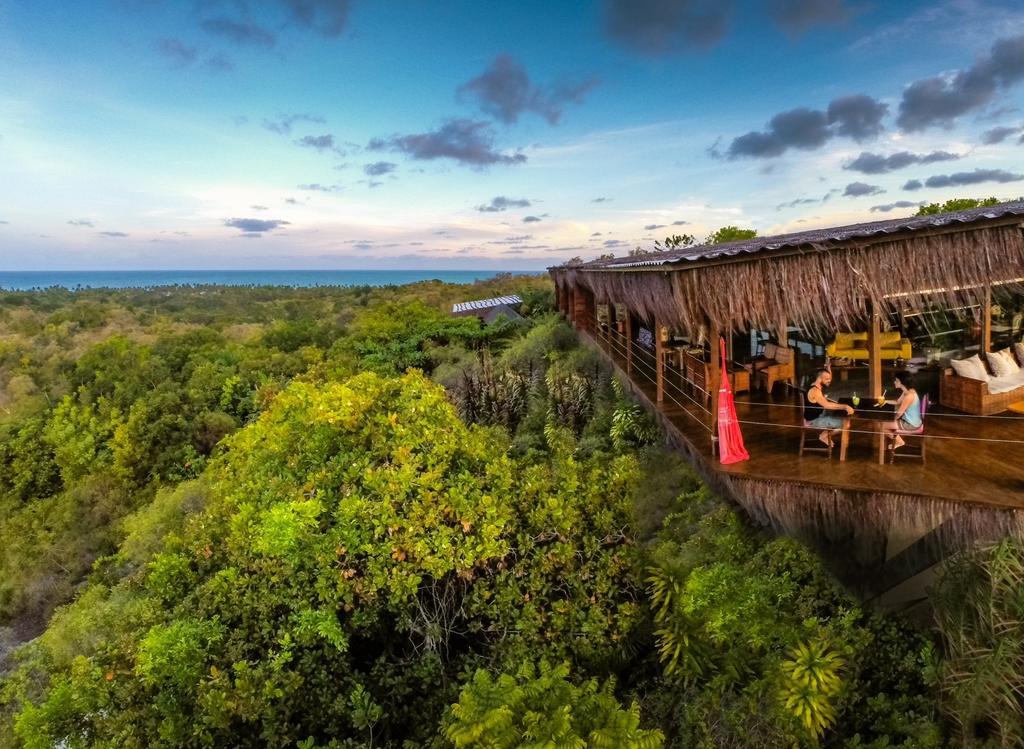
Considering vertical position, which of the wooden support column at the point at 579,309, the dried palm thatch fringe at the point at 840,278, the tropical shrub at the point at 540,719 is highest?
the dried palm thatch fringe at the point at 840,278

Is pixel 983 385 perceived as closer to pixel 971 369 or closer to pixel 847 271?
pixel 971 369

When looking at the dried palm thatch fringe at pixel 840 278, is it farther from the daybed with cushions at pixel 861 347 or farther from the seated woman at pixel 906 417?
the daybed with cushions at pixel 861 347

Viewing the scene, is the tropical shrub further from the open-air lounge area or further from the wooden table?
the wooden table

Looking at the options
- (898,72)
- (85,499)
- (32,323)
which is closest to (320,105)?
(85,499)

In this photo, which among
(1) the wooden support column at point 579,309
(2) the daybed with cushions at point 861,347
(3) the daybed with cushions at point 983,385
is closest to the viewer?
(3) the daybed with cushions at point 983,385

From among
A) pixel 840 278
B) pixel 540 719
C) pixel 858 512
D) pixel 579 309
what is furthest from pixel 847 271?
pixel 579 309

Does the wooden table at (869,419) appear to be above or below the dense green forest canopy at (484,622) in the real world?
above

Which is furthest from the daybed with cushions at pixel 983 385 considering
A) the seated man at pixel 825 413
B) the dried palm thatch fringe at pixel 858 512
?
the dried palm thatch fringe at pixel 858 512

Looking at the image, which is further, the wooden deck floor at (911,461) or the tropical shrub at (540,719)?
the wooden deck floor at (911,461)
